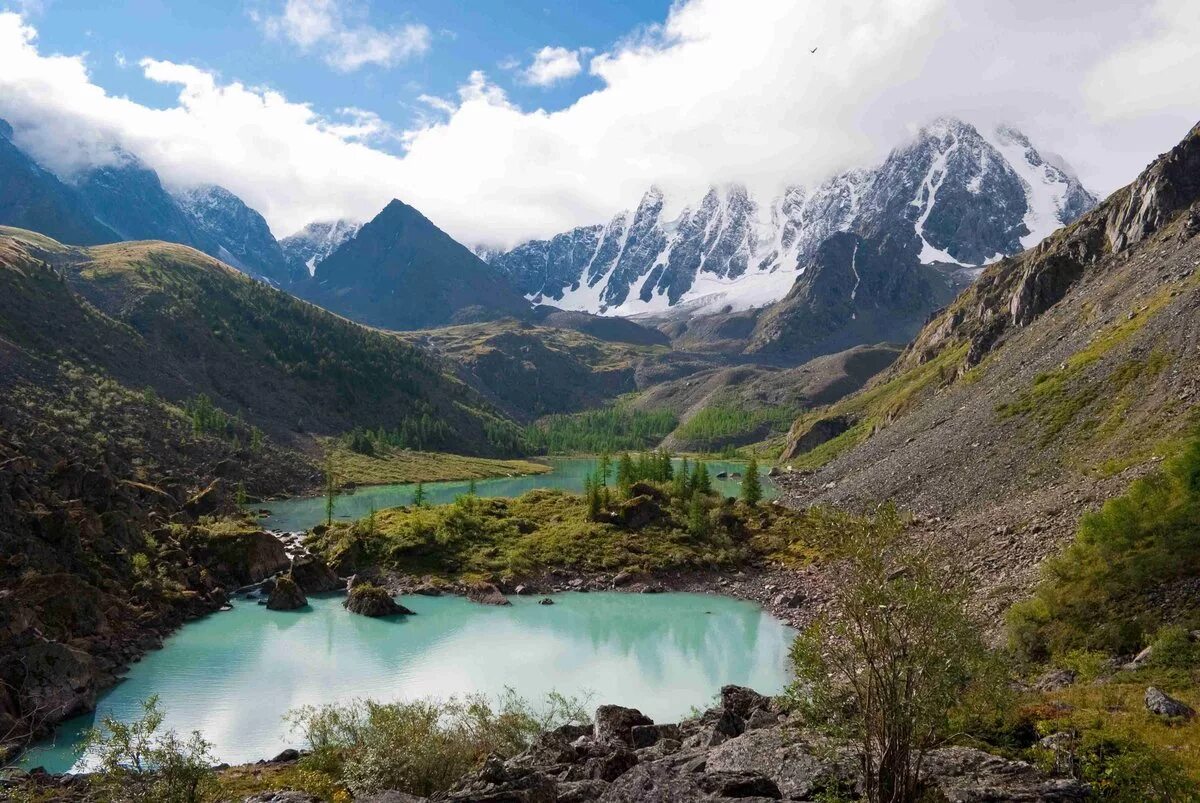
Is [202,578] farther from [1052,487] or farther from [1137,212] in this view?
[1137,212]

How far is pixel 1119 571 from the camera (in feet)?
108

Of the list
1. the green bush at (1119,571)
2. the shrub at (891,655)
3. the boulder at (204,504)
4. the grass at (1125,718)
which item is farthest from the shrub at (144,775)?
the boulder at (204,504)

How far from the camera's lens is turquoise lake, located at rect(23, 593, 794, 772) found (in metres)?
41.8

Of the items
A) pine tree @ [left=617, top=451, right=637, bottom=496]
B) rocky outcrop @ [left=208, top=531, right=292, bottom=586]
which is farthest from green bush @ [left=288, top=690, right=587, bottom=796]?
pine tree @ [left=617, top=451, right=637, bottom=496]

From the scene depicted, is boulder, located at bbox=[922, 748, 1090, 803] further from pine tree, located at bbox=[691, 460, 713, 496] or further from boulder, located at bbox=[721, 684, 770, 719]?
pine tree, located at bbox=[691, 460, 713, 496]

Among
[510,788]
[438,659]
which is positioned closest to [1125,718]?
[510,788]

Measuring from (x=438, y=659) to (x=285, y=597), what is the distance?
733 inches

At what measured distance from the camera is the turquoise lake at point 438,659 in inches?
1647

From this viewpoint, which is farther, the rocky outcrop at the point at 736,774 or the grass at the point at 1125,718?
the rocky outcrop at the point at 736,774

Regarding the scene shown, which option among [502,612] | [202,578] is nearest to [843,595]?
[502,612]

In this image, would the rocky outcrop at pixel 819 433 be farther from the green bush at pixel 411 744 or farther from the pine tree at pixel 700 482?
the green bush at pixel 411 744

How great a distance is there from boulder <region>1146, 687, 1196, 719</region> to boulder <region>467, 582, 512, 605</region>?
50.5 meters

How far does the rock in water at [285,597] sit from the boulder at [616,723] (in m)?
42.2

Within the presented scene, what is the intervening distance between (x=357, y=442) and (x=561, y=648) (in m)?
140
